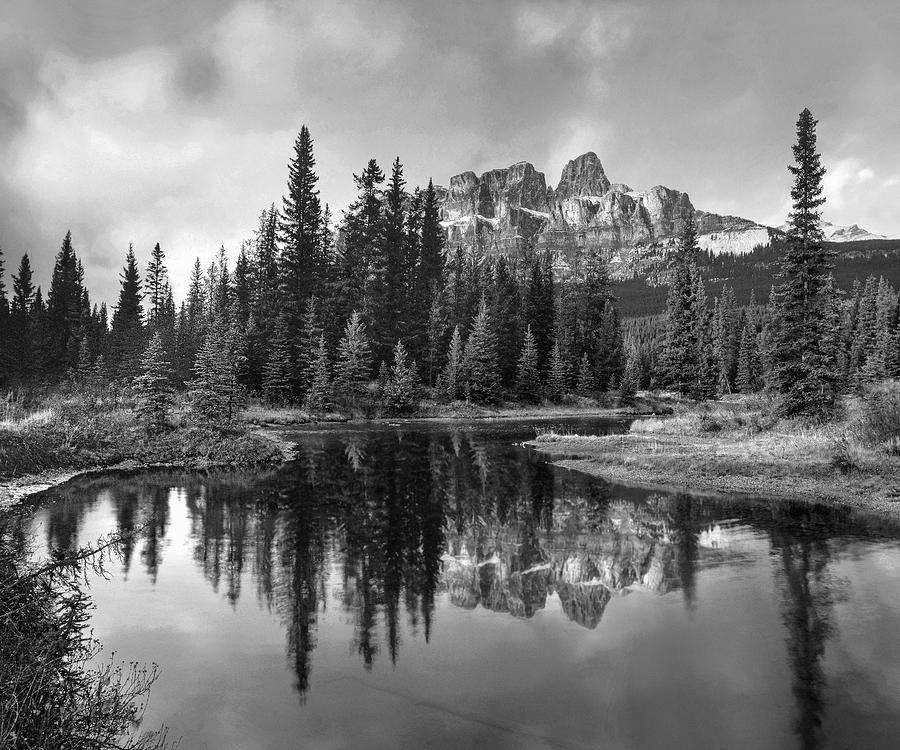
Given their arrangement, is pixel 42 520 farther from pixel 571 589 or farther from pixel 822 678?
pixel 822 678

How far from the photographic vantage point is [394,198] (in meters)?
72.8

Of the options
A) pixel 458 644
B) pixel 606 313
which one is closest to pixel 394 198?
pixel 606 313

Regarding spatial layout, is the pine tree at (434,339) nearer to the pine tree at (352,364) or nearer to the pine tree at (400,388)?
the pine tree at (400,388)

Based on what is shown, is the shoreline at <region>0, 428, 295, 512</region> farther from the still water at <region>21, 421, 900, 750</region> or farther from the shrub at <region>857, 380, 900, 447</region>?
the shrub at <region>857, 380, 900, 447</region>

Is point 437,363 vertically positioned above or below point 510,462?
above

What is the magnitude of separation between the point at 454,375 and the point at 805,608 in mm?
58219

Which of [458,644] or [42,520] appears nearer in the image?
[458,644]

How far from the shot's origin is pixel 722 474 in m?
21.9

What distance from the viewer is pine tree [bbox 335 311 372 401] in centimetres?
5884

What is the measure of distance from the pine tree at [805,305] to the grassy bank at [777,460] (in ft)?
7.48

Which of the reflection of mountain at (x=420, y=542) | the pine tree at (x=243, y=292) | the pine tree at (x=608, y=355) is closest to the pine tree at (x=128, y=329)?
the pine tree at (x=243, y=292)

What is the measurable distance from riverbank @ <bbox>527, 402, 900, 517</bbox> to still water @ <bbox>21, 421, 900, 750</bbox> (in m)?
1.88

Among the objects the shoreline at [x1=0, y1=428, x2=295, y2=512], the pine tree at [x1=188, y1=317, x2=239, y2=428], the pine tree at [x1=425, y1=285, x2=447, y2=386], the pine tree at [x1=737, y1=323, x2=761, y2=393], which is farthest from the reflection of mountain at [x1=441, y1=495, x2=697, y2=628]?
the pine tree at [x1=737, y1=323, x2=761, y2=393]

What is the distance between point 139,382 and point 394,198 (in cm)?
4792
